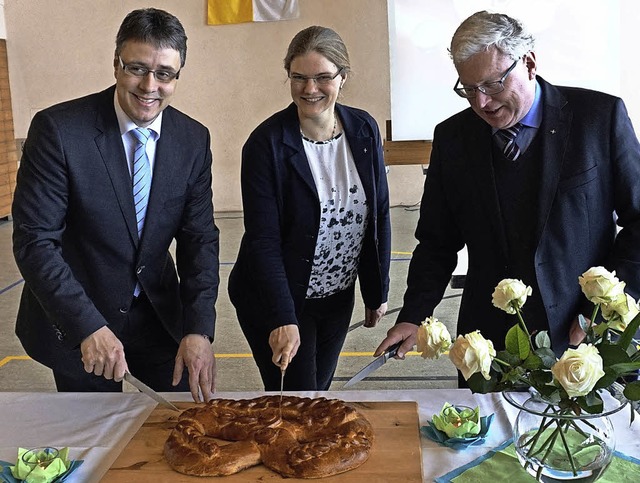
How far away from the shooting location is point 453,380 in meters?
3.82

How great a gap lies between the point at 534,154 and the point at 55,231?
114 centimetres

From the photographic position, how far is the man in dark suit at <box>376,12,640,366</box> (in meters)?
1.68

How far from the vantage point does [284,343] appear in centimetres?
193

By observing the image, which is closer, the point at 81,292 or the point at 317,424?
the point at 317,424

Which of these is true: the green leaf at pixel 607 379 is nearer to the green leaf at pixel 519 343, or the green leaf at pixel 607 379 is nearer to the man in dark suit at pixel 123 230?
the green leaf at pixel 519 343

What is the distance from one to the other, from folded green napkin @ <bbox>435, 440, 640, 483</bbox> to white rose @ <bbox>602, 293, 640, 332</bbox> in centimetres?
32

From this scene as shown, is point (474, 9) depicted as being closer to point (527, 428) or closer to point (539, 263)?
point (539, 263)

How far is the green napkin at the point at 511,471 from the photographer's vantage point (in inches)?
51.9

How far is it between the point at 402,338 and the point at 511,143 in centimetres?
53

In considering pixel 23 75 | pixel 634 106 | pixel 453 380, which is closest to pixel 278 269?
pixel 453 380

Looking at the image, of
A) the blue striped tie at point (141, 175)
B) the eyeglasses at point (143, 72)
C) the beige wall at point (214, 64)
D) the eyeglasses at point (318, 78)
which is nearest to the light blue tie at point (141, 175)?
the blue striped tie at point (141, 175)

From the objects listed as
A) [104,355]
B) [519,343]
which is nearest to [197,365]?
[104,355]

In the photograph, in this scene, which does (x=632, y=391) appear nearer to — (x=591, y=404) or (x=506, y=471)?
(x=591, y=404)

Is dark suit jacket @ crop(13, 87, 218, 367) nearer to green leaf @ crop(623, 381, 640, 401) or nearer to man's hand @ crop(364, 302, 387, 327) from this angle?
man's hand @ crop(364, 302, 387, 327)
